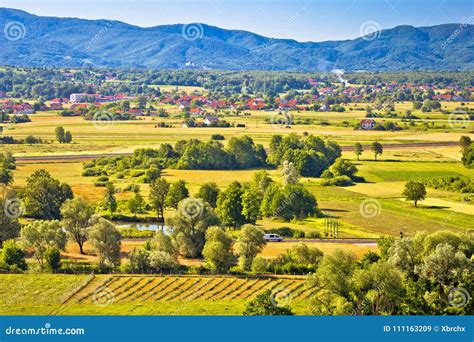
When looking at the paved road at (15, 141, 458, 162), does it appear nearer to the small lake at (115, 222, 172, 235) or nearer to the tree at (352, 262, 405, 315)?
the small lake at (115, 222, 172, 235)

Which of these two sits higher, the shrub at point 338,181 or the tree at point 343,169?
the tree at point 343,169

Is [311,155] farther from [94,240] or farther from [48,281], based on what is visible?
[48,281]

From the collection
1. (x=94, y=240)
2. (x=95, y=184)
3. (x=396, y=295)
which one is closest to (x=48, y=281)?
(x=94, y=240)

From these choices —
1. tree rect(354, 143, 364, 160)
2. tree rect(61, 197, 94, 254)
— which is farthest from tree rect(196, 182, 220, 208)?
tree rect(354, 143, 364, 160)

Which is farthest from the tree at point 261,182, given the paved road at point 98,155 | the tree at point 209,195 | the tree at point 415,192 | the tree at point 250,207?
the paved road at point 98,155

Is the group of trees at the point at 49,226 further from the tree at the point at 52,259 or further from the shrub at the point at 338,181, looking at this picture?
the shrub at the point at 338,181

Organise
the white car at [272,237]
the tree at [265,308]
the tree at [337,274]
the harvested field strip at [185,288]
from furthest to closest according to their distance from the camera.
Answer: the white car at [272,237] → the harvested field strip at [185,288] → the tree at [337,274] → the tree at [265,308]

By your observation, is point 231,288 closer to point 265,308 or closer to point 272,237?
point 265,308
